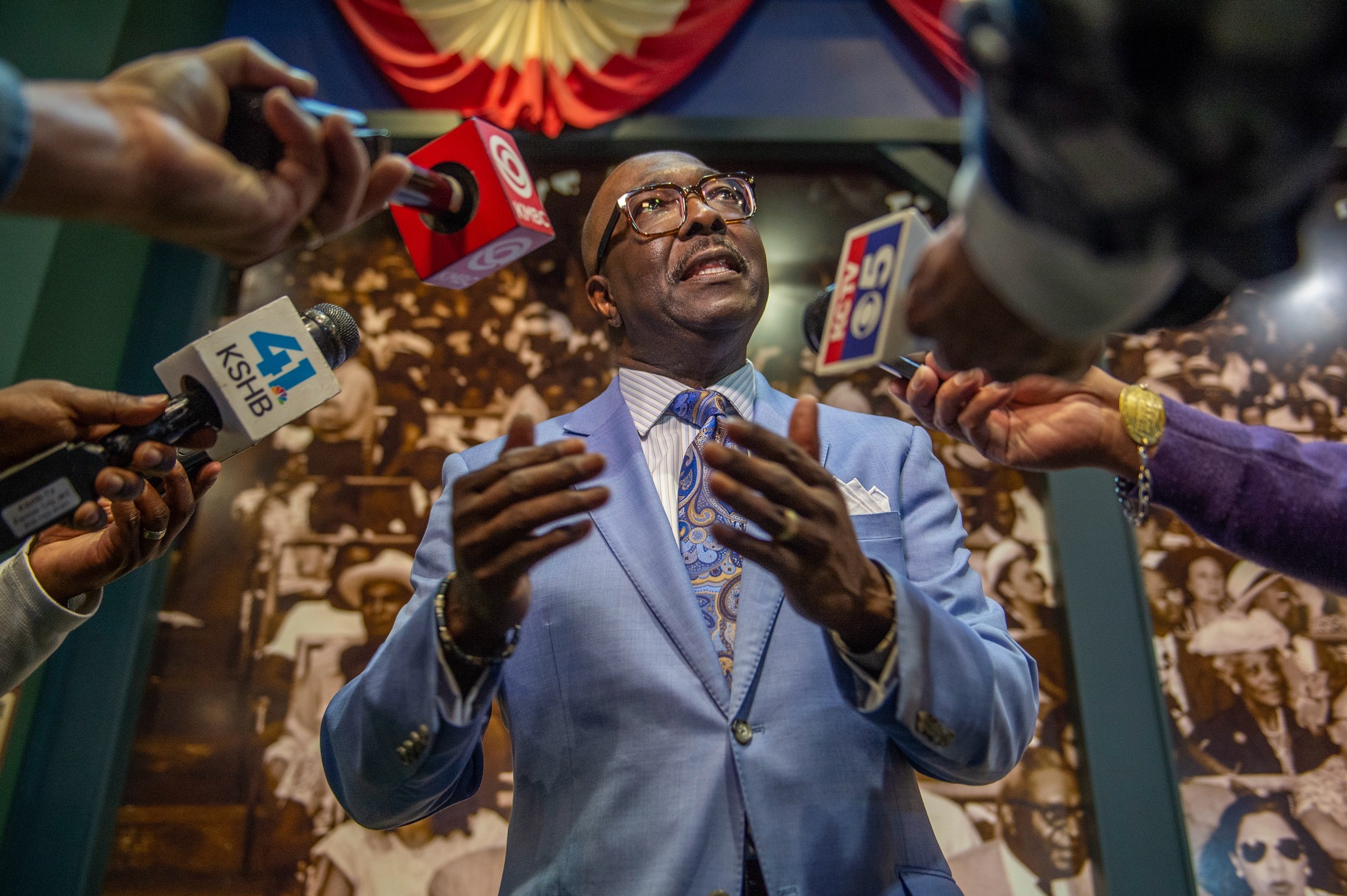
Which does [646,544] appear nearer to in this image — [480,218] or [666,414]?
[666,414]

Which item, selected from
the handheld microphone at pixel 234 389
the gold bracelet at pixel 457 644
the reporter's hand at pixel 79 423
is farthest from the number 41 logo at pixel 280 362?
the gold bracelet at pixel 457 644

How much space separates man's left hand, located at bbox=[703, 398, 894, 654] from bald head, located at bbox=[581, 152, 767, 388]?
795 millimetres

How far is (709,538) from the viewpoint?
148 cm

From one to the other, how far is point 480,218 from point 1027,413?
0.94 meters

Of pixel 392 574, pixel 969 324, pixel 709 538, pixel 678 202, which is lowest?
pixel 392 574

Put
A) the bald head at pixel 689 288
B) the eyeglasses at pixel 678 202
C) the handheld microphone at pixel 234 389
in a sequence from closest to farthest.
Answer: the handheld microphone at pixel 234 389 → the bald head at pixel 689 288 → the eyeglasses at pixel 678 202

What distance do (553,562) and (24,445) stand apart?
2.70ft

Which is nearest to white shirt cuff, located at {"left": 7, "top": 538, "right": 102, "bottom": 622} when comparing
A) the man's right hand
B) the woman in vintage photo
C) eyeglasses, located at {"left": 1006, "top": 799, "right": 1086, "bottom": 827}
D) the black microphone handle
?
the black microphone handle

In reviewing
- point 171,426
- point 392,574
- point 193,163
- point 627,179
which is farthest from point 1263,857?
point 193,163

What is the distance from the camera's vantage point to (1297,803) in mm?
2477

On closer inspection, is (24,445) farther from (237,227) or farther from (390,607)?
(390,607)

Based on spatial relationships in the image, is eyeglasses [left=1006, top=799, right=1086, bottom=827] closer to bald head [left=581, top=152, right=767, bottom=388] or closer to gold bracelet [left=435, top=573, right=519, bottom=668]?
bald head [left=581, top=152, right=767, bottom=388]

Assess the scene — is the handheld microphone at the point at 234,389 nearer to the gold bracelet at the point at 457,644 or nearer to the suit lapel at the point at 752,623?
the gold bracelet at the point at 457,644

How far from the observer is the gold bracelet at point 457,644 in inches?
44.7
